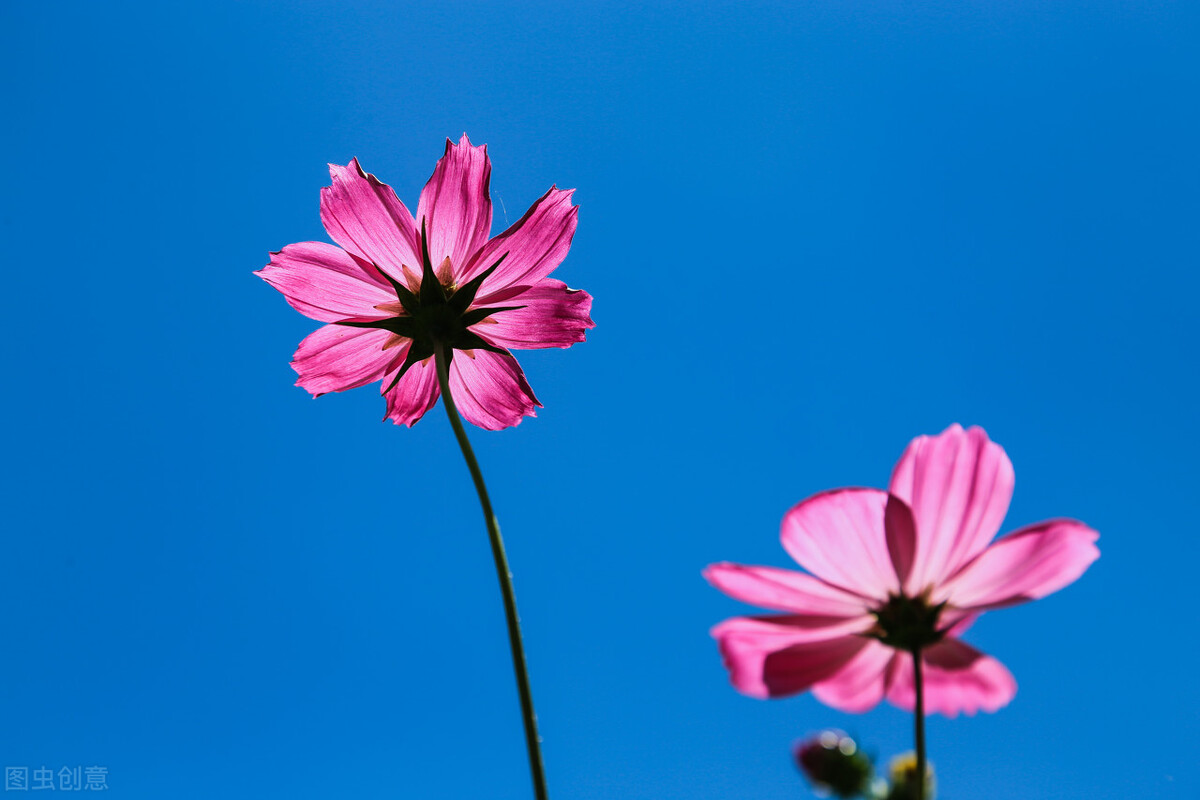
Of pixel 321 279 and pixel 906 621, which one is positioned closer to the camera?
pixel 906 621

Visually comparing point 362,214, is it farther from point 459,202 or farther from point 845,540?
point 845,540

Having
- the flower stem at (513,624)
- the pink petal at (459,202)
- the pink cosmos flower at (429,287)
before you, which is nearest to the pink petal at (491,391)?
the pink cosmos flower at (429,287)

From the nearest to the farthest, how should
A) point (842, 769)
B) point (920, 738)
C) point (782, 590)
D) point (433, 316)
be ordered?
point (920, 738) < point (782, 590) < point (842, 769) < point (433, 316)

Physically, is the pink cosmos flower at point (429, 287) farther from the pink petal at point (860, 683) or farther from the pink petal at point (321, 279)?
the pink petal at point (860, 683)

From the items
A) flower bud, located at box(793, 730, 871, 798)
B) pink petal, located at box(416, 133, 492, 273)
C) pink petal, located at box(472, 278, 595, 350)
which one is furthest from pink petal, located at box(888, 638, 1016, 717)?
pink petal, located at box(416, 133, 492, 273)

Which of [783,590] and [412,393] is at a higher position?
[412,393]

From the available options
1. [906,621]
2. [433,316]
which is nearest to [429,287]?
A: [433,316]

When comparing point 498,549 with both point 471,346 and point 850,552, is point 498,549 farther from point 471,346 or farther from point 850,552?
point 471,346
